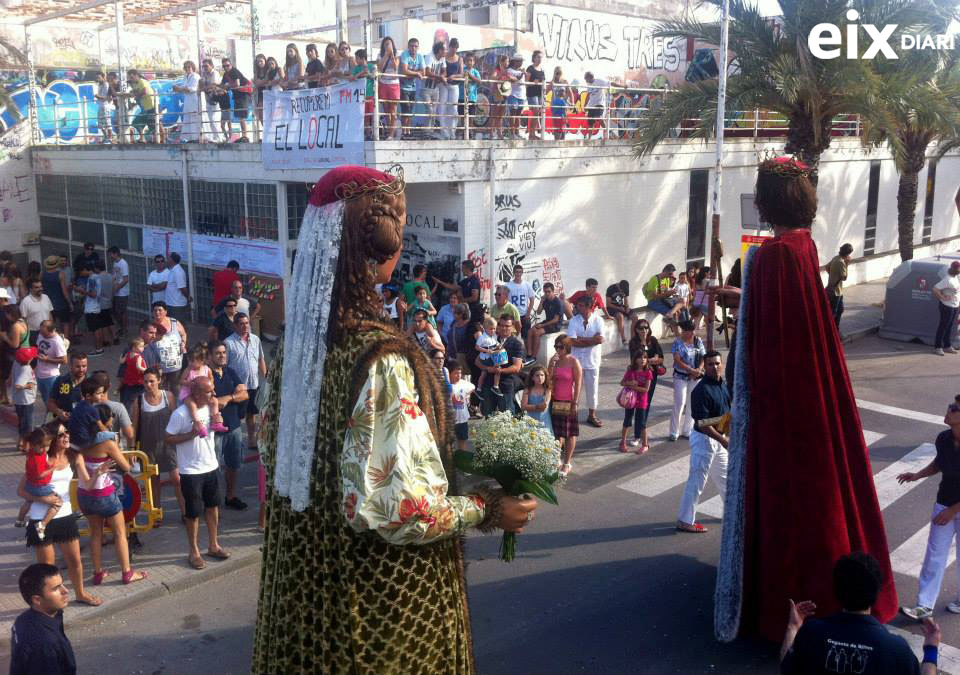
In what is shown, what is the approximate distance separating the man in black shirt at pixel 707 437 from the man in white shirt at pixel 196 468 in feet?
13.3

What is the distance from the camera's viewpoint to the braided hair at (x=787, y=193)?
516 centimetres

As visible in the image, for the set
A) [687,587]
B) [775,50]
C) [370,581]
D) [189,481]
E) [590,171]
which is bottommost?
[687,587]

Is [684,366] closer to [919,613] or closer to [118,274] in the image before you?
[919,613]

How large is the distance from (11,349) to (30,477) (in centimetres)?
559

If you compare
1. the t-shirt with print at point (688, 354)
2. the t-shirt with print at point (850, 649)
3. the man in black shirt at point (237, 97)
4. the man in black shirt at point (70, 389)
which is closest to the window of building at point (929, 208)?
the t-shirt with print at point (688, 354)

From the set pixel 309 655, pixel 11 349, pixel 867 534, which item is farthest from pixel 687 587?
pixel 11 349

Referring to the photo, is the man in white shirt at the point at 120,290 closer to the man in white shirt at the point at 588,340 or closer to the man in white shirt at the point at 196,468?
the man in white shirt at the point at 588,340

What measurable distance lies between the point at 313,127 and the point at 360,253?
11.1 m

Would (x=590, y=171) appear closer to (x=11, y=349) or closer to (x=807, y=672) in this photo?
(x=11, y=349)

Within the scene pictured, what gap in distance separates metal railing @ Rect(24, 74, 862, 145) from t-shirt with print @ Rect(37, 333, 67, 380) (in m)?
4.91

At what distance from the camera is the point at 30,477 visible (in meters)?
6.38

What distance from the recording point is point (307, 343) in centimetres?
276

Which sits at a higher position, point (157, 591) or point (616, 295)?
point (616, 295)

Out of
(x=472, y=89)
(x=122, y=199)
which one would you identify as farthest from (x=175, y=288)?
(x=472, y=89)
